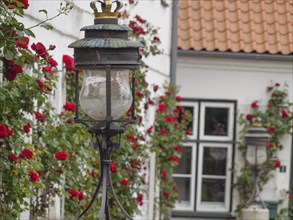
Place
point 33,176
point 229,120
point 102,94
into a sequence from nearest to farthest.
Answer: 1. point 102,94
2. point 33,176
3. point 229,120

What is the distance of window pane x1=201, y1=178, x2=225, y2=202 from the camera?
59.7 feet

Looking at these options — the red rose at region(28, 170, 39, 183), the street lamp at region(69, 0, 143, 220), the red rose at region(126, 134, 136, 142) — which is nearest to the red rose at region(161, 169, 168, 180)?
the red rose at region(126, 134, 136, 142)

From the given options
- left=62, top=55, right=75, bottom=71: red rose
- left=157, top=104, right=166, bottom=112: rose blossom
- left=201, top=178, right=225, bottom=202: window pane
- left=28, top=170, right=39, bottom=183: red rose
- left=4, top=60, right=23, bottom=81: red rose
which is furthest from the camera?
left=201, top=178, right=225, bottom=202: window pane

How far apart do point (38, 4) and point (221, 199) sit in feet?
33.6

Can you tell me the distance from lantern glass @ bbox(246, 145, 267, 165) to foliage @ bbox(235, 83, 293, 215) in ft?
0.97

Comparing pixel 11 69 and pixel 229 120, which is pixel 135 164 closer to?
pixel 11 69

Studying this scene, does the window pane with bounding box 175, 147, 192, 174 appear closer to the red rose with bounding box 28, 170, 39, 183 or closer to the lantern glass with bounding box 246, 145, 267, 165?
the lantern glass with bounding box 246, 145, 267, 165

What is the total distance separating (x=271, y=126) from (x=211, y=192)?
1364mm

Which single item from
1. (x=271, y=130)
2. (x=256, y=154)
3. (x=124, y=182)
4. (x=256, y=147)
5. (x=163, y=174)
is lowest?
(x=124, y=182)

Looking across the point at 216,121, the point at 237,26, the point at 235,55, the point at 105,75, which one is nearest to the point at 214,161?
the point at 216,121

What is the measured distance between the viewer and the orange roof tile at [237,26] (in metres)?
17.5

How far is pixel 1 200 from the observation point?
7.23 m

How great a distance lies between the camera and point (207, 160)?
718 inches

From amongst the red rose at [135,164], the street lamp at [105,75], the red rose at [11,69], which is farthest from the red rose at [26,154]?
the red rose at [135,164]
